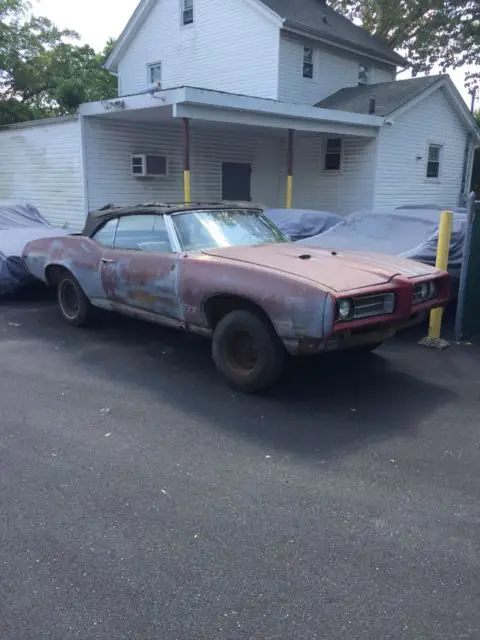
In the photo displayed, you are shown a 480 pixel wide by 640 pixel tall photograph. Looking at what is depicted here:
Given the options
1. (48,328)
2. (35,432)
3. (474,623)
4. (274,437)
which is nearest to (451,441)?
(274,437)

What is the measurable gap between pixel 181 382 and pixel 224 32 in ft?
51.5

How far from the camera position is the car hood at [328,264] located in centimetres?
430

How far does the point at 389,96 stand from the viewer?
16.8m

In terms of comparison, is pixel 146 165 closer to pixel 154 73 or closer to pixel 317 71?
pixel 317 71

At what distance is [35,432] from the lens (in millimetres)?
3943

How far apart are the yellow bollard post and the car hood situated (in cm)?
88

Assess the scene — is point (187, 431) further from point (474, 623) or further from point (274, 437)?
point (474, 623)

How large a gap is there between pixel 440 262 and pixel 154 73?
17130 mm

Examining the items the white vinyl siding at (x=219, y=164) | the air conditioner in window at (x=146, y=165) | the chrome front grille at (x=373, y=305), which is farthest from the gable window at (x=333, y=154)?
the chrome front grille at (x=373, y=305)

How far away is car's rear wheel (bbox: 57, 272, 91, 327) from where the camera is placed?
6.50 m

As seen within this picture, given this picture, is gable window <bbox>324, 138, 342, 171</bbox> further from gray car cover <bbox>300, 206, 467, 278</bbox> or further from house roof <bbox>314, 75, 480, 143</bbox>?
gray car cover <bbox>300, 206, 467, 278</bbox>

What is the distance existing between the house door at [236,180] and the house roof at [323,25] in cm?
413

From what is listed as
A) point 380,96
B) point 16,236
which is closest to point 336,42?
point 380,96

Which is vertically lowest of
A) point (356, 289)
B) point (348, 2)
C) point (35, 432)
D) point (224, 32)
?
point (35, 432)
